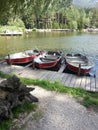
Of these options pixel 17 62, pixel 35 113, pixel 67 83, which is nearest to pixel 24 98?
pixel 35 113

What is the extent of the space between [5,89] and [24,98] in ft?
1.89

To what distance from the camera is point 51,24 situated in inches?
3253

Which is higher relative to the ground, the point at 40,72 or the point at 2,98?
the point at 2,98

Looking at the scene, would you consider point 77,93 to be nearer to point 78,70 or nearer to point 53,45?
point 78,70

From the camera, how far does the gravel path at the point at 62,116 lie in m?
5.24

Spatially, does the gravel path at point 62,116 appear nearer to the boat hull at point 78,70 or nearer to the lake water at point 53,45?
the boat hull at point 78,70

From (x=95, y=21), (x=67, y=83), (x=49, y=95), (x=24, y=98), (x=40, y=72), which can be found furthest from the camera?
(x=95, y=21)

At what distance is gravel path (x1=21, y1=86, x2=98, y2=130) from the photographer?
5.24m

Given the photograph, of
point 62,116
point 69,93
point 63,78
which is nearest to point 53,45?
point 63,78

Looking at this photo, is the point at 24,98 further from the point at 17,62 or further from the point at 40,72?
the point at 17,62

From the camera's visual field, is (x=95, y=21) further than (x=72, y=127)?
Yes

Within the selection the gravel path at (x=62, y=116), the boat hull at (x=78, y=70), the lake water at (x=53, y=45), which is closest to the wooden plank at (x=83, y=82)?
the boat hull at (x=78, y=70)

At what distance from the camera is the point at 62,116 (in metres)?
5.80

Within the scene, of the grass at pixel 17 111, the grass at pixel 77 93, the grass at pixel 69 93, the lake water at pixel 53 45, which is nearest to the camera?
the grass at pixel 17 111
